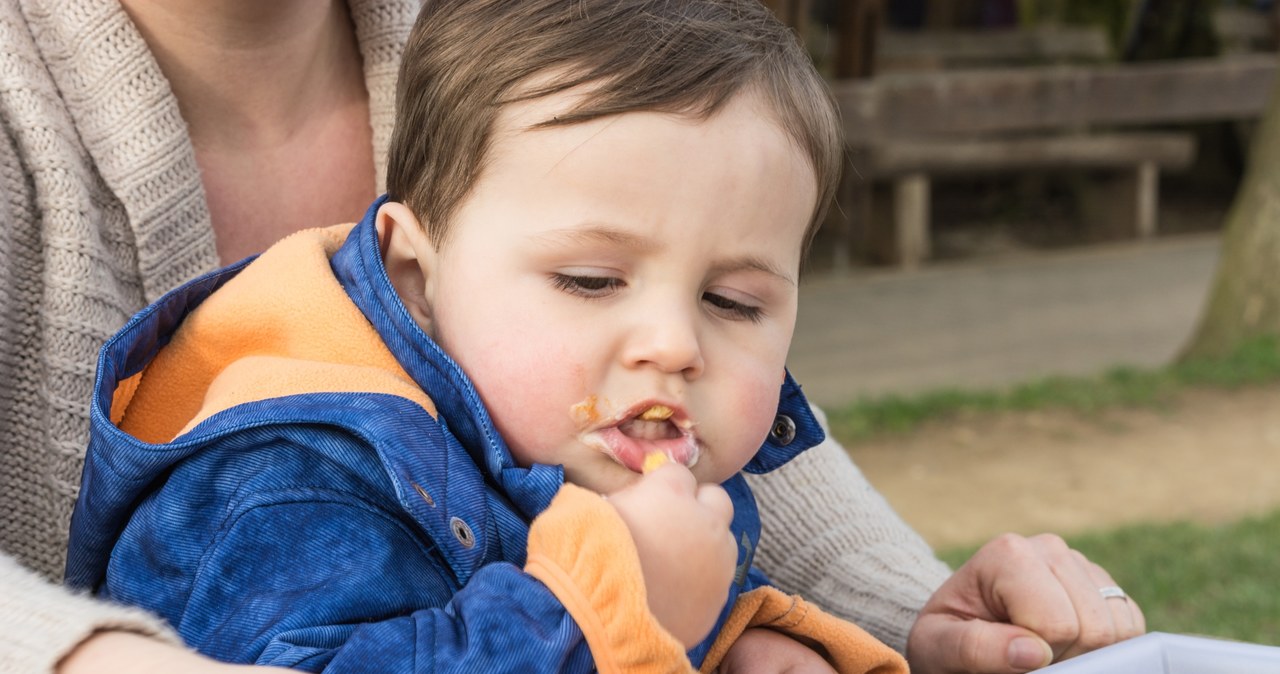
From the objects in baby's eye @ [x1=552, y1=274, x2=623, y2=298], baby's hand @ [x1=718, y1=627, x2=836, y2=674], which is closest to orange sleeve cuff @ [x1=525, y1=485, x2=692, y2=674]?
baby's eye @ [x1=552, y1=274, x2=623, y2=298]

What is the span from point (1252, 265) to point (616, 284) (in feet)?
19.4

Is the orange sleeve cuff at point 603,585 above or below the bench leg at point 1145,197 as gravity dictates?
above

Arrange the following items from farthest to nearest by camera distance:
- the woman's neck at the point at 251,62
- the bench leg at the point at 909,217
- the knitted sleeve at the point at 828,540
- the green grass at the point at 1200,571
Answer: the bench leg at the point at 909,217 → the green grass at the point at 1200,571 → the knitted sleeve at the point at 828,540 → the woman's neck at the point at 251,62

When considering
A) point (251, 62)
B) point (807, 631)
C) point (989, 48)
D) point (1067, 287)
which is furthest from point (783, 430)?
point (989, 48)

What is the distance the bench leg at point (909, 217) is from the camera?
28.7 ft

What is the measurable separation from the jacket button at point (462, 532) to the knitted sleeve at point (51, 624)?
0.76 ft

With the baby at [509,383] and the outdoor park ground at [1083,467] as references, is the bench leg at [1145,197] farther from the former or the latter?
the baby at [509,383]

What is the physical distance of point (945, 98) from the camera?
334 inches

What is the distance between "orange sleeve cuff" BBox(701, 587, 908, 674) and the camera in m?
1.44

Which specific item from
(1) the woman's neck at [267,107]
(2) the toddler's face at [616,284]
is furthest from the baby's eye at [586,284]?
(1) the woman's neck at [267,107]

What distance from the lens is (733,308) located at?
4.57 ft

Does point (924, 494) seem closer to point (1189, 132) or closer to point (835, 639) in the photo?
point (835, 639)

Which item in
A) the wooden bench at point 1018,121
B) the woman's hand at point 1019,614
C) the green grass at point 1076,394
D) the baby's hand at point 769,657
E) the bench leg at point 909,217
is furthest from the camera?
the bench leg at point 909,217

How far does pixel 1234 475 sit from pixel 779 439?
4482 mm
